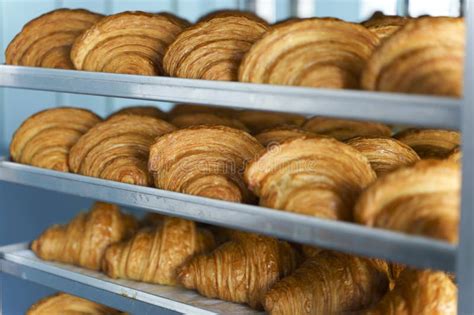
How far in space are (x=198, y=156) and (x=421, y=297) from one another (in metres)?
0.66

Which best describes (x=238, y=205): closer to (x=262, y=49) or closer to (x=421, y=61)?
(x=262, y=49)

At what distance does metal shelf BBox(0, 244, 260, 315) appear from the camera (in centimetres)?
231

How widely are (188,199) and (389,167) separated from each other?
49 cm

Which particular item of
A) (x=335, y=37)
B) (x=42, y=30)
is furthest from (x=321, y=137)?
(x=42, y=30)

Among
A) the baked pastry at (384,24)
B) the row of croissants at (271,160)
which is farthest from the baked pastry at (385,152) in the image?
the baked pastry at (384,24)

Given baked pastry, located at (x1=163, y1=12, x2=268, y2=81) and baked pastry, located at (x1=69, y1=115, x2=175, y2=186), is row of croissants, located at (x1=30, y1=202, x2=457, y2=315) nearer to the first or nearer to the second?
baked pastry, located at (x1=69, y1=115, x2=175, y2=186)

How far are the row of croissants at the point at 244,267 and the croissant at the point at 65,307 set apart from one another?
0.02m

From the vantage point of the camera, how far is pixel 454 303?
197 centimetres

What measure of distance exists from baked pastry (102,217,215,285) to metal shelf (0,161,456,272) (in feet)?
0.91

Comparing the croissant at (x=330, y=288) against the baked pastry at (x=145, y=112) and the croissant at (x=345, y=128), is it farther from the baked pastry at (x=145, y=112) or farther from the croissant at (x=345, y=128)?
Result: the baked pastry at (x=145, y=112)

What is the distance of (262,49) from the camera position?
1987 millimetres

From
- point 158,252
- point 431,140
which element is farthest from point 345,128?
point 158,252

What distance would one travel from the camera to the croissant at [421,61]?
5.39 feet

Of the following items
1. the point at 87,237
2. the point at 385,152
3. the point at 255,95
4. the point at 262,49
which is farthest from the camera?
the point at 87,237
